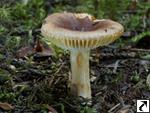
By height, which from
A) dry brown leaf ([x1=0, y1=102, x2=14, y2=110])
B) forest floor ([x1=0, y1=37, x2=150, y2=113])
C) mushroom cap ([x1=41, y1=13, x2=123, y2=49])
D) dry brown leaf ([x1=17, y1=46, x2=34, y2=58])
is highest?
mushroom cap ([x1=41, y1=13, x2=123, y2=49])

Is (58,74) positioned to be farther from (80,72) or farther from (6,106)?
(6,106)

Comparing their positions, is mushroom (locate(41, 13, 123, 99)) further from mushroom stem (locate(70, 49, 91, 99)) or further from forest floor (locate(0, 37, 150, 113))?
forest floor (locate(0, 37, 150, 113))

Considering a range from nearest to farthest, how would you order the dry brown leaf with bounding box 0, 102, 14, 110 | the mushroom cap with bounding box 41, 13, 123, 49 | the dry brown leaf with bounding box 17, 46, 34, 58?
the mushroom cap with bounding box 41, 13, 123, 49, the dry brown leaf with bounding box 0, 102, 14, 110, the dry brown leaf with bounding box 17, 46, 34, 58

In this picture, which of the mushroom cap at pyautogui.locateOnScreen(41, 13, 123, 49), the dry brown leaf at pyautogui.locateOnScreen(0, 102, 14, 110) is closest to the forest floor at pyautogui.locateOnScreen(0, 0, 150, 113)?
the dry brown leaf at pyautogui.locateOnScreen(0, 102, 14, 110)

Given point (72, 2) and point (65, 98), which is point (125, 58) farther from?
point (72, 2)

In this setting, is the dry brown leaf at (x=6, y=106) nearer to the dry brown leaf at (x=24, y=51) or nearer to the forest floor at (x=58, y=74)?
the forest floor at (x=58, y=74)

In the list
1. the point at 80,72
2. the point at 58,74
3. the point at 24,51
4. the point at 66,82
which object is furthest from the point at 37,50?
the point at 80,72

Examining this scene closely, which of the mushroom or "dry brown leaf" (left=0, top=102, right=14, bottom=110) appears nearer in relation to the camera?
the mushroom
